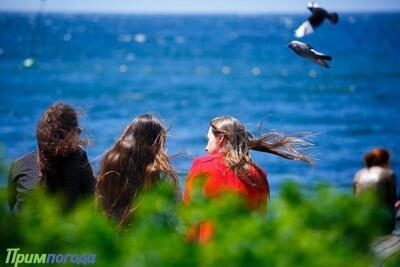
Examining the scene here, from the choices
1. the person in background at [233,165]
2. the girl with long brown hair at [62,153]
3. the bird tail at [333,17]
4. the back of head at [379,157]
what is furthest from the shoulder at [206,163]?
the back of head at [379,157]

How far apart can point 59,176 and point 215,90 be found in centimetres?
4830

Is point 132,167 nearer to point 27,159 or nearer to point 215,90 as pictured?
point 27,159

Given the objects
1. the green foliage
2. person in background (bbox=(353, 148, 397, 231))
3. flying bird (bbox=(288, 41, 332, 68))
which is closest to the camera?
the green foliage

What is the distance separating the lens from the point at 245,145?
460 centimetres

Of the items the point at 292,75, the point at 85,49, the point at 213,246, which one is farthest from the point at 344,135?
the point at 85,49

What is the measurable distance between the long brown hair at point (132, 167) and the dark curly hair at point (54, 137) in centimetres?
21

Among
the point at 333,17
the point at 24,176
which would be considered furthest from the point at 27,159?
the point at 333,17

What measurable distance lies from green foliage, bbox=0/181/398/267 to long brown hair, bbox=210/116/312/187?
2181 millimetres

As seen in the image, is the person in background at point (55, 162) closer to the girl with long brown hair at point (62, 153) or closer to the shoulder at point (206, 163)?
the girl with long brown hair at point (62, 153)

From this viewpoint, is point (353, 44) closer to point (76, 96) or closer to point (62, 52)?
point (62, 52)

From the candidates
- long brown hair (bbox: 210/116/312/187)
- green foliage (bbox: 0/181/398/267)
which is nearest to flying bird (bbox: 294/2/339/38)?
long brown hair (bbox: 210/116/312/187)

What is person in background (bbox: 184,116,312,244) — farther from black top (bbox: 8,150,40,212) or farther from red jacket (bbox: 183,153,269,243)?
black top (bbox: 8,150,40,212)

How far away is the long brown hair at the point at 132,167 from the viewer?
427 centimetres

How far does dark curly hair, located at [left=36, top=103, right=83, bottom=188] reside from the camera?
14.3 ft
